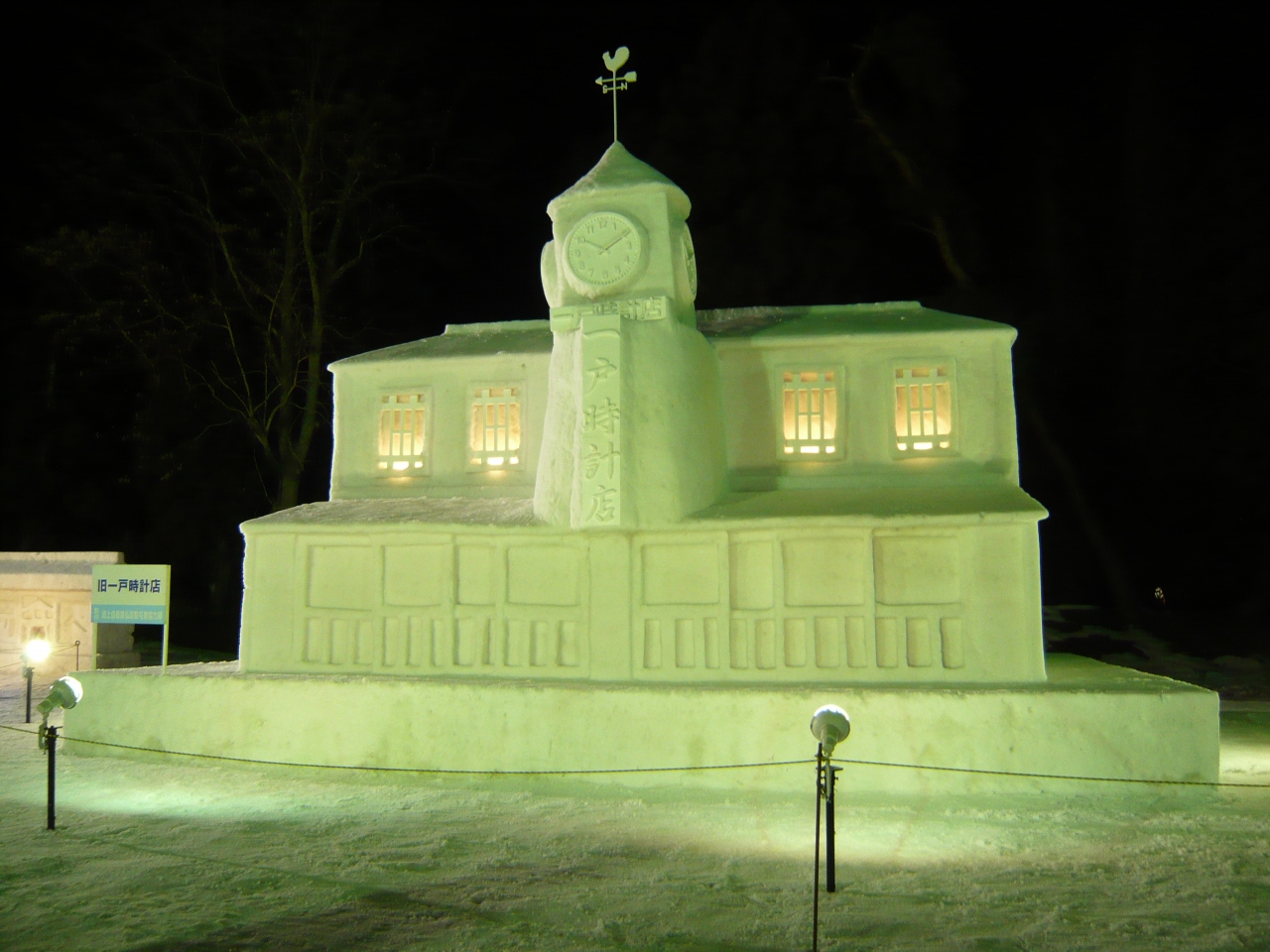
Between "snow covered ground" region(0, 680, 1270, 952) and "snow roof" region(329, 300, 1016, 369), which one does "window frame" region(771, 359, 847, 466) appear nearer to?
"snow roof" region(329, 300, 1016, 369)

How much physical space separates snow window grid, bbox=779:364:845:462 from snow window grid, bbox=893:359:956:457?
0.93m

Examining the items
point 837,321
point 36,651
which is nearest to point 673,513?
point 837,321

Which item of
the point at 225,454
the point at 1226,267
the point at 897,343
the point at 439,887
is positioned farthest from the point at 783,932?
the point at 225,454

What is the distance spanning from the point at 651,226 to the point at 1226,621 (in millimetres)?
24042

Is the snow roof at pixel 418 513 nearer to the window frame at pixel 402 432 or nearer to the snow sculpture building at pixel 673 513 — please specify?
the snow sculpture building at pixel 673 513

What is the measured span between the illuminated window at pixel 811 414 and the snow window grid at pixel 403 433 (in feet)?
20.7

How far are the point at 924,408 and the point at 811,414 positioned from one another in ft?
5.92

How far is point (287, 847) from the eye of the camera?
34.0ft

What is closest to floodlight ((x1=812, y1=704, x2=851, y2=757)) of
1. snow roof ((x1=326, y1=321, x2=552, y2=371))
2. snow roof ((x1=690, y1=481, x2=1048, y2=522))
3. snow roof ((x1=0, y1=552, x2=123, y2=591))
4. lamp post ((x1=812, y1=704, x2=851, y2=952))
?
lamp post ((x1=812, y1=704, x2=851, y2=952))

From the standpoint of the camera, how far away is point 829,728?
8953mm

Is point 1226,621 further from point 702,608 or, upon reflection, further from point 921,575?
point 702,608

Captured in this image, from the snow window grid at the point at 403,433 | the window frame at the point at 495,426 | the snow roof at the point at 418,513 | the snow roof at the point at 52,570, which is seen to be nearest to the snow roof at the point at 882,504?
the snow roof at the point at 418,513

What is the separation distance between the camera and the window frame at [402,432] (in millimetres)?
17078

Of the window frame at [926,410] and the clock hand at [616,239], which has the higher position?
the clock hand at [616,239]
